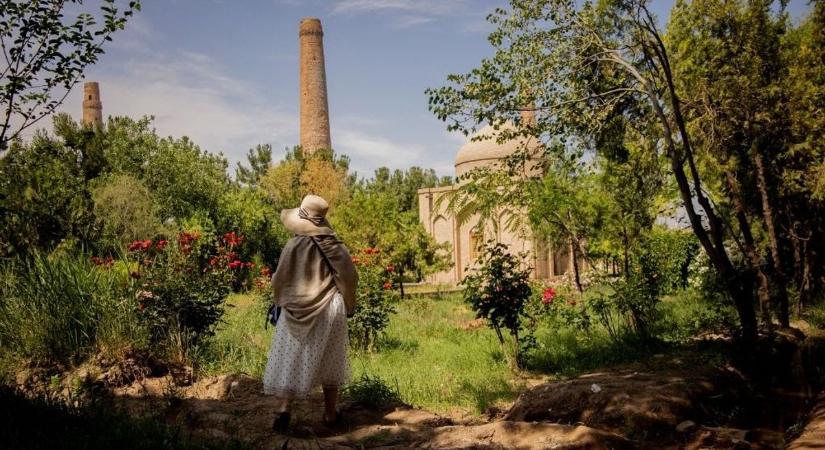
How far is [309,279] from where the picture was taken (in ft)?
15.0

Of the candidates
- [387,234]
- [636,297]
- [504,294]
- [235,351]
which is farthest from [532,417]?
[387,234]

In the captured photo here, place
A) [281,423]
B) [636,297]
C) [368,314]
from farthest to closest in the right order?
[368,314]
[636,297]
[281,423]

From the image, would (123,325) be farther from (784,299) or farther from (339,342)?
(784,299)

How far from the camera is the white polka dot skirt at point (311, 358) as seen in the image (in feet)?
14.5

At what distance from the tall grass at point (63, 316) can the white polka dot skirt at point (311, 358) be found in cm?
231

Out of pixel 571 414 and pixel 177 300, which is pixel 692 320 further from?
pixel 177 300

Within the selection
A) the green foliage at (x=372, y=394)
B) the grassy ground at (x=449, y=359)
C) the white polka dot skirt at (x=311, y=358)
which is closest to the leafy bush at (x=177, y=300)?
the grassy ground at (x=449, y=359)

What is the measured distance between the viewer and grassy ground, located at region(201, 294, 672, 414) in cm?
600

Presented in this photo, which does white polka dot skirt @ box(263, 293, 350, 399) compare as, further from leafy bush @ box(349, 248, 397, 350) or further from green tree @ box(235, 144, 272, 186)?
green tree @ box(235, 144, 272, 186)

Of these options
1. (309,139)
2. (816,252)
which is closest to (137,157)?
(309,139)

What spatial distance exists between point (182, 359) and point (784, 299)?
6587 mm

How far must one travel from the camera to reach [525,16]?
281 inches

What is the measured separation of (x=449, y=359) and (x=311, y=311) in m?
3.45

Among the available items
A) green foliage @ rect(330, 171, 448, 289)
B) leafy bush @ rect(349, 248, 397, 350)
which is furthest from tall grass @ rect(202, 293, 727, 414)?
green foliage @ rect(330, 171, 448, 289)
